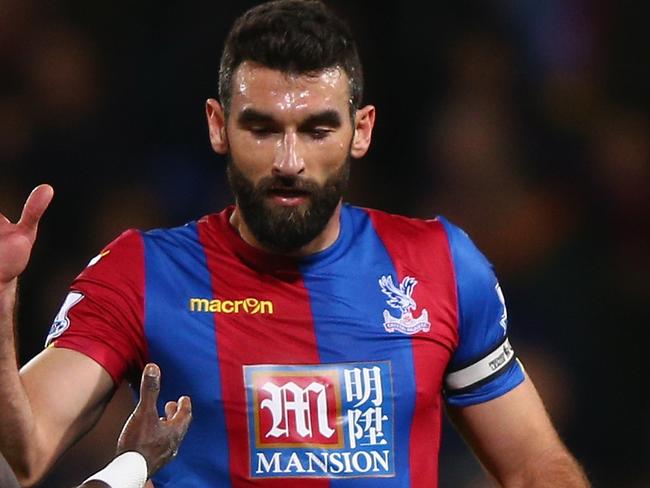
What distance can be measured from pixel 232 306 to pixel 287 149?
1.42 feet

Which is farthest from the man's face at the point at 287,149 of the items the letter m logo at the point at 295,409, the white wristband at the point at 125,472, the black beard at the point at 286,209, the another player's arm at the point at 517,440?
the white wristband at the point at 125,472

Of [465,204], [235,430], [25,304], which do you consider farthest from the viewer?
[465,204]

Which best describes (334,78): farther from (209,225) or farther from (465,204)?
(465,204)

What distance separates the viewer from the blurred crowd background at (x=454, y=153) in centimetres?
586

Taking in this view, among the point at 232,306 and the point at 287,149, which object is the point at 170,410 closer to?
the point at 232,306

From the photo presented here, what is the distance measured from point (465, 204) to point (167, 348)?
114 inches

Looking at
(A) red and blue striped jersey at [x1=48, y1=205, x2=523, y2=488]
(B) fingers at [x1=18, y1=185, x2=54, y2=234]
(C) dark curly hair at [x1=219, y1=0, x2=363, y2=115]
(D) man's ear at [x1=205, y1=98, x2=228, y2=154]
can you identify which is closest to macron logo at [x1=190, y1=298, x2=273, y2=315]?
(A) red and blue striped jersey at [x1=48, y1=205, x2=523, y2=488]

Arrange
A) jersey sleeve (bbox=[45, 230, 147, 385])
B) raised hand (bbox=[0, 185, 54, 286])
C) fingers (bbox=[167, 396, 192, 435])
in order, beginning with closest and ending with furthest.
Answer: raised hand (bbox=[0, 185, 54, 286]) < fingers (bbox=[167, 396, 192, 435]) < jersey sleeve (bbox=[45, 230, 147, 385])

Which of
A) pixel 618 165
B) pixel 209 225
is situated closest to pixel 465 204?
pixel 618 165

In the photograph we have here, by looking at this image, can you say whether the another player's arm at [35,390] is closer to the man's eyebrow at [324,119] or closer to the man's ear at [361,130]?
the man's eyebrow at [324,119]

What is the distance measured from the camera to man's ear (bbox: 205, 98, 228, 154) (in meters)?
3.70

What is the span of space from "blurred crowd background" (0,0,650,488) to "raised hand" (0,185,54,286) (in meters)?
2.87

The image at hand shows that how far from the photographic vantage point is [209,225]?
151 inches

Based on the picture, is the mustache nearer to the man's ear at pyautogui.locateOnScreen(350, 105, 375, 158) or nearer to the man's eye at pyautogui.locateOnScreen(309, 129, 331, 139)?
the man's eye at pyautogui.locateOnScreen(309, 129, 331, 139)
